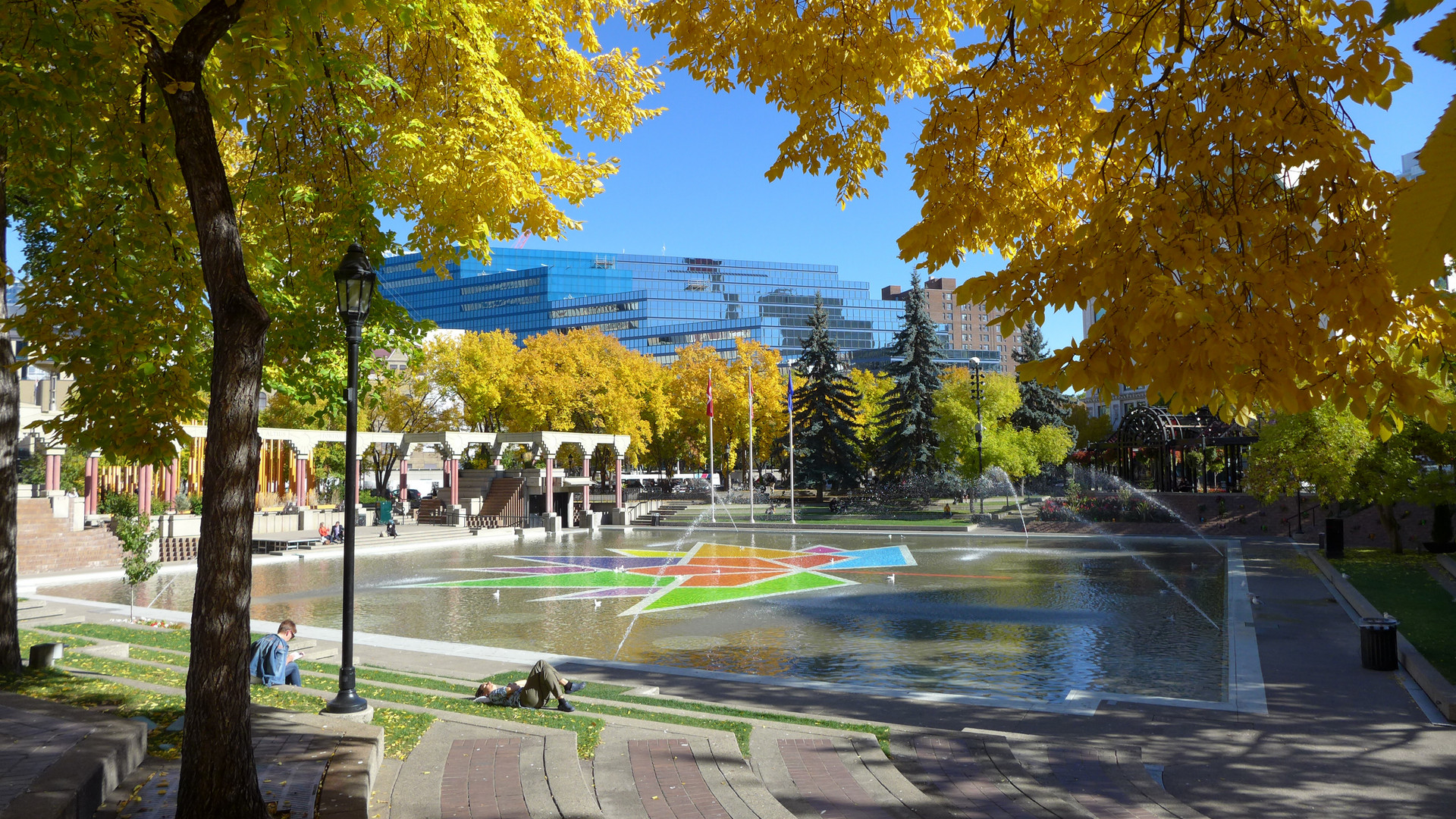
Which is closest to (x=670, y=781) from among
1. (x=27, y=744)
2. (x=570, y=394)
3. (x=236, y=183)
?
(x=27, y=744)

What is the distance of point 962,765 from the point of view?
26.3 feet

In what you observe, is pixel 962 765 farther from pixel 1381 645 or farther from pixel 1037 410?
pixel 1037 410

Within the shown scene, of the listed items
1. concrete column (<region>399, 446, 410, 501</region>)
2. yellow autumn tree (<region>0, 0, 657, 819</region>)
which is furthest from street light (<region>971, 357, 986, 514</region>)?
yellow autumn tree (<region>0, 0, 657, 819</region>)

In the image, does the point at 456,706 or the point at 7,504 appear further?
the point at 7,504

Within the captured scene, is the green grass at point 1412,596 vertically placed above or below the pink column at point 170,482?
below

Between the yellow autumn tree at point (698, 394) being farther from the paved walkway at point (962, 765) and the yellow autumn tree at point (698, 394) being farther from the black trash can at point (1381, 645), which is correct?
the paved walkway at point (962, 765)

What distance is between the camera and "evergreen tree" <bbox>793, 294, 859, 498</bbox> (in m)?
56.7

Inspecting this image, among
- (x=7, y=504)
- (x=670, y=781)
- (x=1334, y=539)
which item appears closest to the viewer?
(x=670, y=781)

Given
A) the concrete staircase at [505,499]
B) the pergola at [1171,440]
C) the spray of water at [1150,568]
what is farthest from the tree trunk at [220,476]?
the pergola at [1171,440]

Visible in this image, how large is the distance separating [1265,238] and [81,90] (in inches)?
328

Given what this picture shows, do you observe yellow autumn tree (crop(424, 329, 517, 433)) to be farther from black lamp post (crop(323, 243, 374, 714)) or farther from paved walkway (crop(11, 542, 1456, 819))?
black lamp post (crop(323, 243, 374, 714))

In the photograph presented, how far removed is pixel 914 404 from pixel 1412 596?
36.3 meters

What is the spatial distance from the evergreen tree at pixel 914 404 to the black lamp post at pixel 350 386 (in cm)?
4693

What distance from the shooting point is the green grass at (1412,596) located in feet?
43.2
